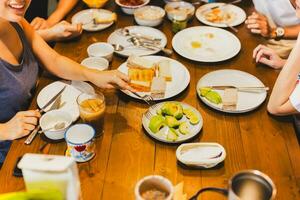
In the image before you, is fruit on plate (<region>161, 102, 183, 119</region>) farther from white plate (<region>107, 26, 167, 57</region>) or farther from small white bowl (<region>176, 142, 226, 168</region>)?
white plate (<region>107, 26, 167, 57</region>)

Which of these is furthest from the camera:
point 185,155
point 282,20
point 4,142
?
point 282,20

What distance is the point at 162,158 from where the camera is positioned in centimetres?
139

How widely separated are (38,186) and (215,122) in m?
0.82

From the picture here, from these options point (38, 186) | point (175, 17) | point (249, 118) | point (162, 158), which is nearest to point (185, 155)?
point (162, 158)

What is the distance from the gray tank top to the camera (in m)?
1.61

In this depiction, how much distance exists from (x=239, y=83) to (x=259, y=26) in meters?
0.49

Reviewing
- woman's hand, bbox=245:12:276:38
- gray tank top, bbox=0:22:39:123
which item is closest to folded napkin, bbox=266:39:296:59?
woman's hand, bbox=245:12:276:38

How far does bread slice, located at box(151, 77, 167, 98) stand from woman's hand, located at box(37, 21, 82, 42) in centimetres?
56

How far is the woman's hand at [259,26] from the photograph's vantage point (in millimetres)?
2070

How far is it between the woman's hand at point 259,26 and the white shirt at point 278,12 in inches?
7.7

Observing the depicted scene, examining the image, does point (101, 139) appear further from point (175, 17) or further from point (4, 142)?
point (175, 17)

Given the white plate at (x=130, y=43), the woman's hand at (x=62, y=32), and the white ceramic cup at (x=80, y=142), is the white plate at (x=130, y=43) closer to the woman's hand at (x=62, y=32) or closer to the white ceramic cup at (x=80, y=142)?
the woman's hand at (x=62, y=32)

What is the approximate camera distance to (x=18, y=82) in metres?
1.65

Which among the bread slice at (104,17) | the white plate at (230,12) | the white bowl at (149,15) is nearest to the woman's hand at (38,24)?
the bread slice at (104,17)
